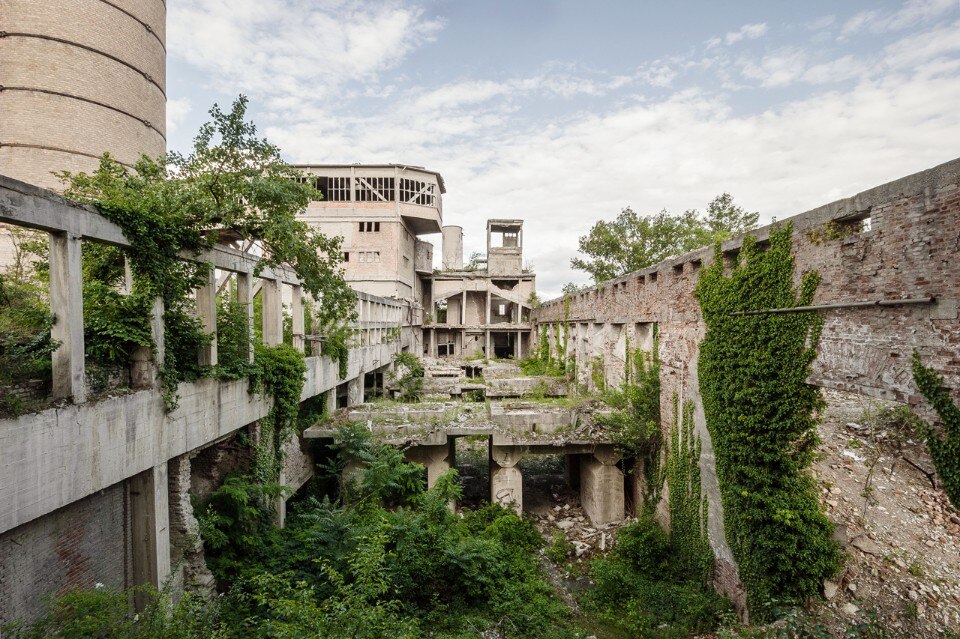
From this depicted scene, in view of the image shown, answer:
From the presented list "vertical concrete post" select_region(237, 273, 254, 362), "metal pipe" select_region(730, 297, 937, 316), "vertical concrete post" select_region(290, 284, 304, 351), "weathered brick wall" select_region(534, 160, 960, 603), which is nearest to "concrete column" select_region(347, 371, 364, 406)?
"vertical concrete post" select_region(290, 284, 304, 351)

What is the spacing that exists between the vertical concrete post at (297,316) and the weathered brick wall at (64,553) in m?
5.07

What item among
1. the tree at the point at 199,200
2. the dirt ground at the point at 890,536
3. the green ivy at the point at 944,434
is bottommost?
the dirt ground at the point at 890,536

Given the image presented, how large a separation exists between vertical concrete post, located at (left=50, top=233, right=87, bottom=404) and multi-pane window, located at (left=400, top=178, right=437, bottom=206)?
2380 centimetres

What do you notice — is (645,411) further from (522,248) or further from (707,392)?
(522,248)

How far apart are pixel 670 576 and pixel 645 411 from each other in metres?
3.35

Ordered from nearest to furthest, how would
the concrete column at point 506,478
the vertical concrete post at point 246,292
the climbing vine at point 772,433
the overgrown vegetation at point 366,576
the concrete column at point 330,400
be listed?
the overgrown vegetation at point 366,576 < the climbing vine at point 772,433 < the vertical concrete post at point 246,292 < the concrete column at point 506,478 < the concrete column at point 330,400

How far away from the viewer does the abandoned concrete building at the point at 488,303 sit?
103ft

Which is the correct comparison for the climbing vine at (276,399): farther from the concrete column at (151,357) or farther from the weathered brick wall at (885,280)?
the weathered brick wall at (885,280)

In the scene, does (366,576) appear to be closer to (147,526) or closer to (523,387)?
(147,526)

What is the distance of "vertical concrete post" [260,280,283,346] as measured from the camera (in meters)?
9.49

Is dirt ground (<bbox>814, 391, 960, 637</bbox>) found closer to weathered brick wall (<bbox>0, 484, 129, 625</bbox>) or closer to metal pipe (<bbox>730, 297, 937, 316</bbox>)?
metal pipe (<bbox>730, 297, 937, 316</bbox>)

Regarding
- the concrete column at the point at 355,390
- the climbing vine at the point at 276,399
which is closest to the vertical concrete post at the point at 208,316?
the climbing vine at the point at 276,399

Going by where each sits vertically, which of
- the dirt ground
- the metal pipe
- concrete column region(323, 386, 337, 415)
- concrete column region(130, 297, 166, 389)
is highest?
the metal pipe

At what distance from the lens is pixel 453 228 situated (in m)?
37.2
